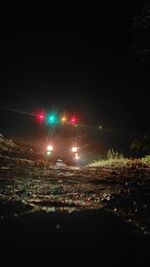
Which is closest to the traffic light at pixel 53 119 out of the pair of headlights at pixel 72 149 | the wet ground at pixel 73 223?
the pair of headlights at pixel 72 149

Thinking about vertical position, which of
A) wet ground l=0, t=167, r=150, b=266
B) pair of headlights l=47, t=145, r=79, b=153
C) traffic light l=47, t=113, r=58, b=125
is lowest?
wet ground l=0, t=167, r=150, b=266

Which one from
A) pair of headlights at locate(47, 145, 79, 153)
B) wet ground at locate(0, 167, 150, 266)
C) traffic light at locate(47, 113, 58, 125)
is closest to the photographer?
wet ground at locate(0, 167, 150, 266)

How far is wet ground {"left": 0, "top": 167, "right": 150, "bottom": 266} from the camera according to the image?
12.7 feet

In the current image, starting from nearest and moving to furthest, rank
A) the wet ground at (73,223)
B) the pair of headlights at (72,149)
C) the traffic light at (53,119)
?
the wet ground at (73,223) → the pair of headlights at (72,149) → the traffic light at (53,119)

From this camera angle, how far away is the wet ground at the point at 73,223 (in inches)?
153

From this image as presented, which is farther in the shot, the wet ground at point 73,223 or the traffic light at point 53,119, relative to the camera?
the traffic light at point 53,119

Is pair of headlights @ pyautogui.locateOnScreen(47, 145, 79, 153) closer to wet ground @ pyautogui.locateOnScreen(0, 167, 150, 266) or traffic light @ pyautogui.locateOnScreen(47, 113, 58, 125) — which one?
traffic light @ pyautogui.locateOnScreen(47, 113, 58, 125)

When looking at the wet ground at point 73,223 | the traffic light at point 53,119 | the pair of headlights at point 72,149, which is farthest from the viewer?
the traffic light at point 53,119

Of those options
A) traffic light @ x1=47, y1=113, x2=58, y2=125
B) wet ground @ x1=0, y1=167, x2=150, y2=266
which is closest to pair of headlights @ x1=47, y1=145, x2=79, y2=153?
traffic light @ x1=47, y1=113, x2=58, y2=125

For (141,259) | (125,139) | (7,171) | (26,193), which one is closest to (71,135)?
(125,139)

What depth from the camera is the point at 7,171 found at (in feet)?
30.5

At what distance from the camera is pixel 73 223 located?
4.77 m

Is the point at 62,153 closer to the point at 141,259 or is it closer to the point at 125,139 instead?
the point at 125,139

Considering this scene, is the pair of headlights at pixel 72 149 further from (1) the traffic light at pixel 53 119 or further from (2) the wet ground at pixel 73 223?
(2) the wet ground at pixel 73 223
